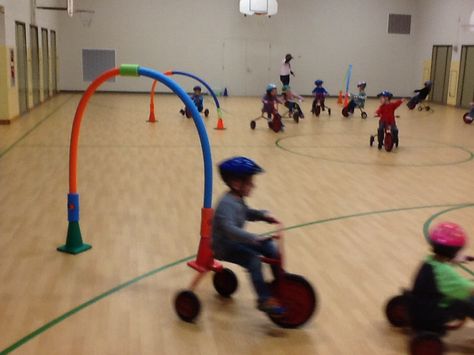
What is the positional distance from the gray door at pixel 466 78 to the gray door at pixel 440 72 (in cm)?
101

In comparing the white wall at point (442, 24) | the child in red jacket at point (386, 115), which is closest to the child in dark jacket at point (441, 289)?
the child in red jacket at point (386, 115)

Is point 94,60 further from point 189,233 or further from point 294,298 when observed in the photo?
point 294,298

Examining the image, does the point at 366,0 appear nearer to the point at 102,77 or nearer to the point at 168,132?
the point at 168,132

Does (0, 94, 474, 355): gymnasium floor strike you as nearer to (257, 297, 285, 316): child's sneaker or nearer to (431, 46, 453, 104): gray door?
(257, 297, 285, 316): child's sneaker

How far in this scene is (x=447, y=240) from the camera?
10.3ft

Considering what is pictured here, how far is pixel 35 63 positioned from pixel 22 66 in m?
2.09

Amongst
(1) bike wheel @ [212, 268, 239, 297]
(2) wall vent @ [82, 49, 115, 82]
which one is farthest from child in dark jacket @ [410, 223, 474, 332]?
(2) wall vent @ [82, 49, 115, 82]

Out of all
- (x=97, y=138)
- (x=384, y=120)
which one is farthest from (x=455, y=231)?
(x=97, y=138)

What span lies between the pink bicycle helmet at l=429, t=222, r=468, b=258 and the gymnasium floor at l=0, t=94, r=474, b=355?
692 millimetres

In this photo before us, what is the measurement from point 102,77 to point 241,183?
1.73 meters

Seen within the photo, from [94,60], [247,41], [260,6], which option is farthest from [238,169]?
[247,41]

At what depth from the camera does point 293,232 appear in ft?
18.2

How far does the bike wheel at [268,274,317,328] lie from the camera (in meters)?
3.48

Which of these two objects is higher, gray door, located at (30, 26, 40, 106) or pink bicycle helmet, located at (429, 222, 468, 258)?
gray door, located at (30, 26, 40, 106)
